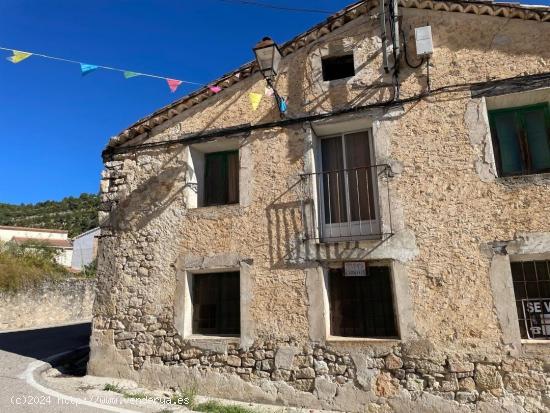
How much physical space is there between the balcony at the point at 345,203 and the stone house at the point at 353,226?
32mm

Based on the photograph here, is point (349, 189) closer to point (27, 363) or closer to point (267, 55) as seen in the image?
point (267, 55)

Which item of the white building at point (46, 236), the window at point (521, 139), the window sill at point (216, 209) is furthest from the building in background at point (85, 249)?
the window at point (521, 139)

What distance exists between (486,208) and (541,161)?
3.83 ft

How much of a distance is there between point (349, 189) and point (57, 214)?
51.2 m

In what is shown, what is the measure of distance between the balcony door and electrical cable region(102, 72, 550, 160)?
0.54 m

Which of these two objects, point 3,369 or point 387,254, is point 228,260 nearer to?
point 387,254

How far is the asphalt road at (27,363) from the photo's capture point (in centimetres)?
519

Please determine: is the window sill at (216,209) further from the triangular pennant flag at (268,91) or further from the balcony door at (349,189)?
the triangular pennant flag at (268,91)

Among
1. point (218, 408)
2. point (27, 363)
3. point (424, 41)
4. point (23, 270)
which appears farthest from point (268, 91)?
point (23, 270)

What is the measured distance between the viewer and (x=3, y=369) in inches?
288

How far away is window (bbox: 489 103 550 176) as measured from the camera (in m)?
5.50

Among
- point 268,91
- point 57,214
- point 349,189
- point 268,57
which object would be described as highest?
point 57,214

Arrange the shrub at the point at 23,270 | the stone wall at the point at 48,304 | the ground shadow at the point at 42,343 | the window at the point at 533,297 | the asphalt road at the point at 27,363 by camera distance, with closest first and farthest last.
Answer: the window at the point at 533,297 < the asphalt road at the point at 27,363 < the ground shadow at the point at 42,343 < the stone wall at the point at 48,304 < the shrub at the point at 23,270

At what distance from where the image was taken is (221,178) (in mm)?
7188
